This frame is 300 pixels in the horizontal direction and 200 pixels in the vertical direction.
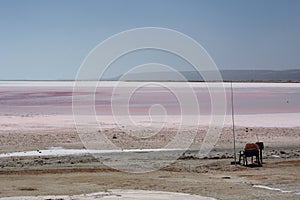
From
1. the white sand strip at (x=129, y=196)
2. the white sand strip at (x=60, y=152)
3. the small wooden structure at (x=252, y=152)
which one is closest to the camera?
the white sand strip at (x=129, y=196)

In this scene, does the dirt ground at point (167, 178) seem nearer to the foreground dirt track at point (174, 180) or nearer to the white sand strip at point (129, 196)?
the foreground dirt track at point (174, 180)

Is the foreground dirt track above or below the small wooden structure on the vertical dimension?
below

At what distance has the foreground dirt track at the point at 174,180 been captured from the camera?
14344mm

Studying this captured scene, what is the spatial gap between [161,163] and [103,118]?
16.0 meters

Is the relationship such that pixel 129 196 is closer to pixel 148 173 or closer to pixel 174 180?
pixel 174 180

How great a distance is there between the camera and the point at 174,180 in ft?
52.6

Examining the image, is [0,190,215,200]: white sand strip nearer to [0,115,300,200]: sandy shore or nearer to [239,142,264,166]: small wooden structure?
[0,115,300,200]: sandy shore

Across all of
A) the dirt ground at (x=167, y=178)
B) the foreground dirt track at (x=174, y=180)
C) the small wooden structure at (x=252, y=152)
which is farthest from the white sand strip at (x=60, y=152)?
the small wooden structure at (x=252, y=152)

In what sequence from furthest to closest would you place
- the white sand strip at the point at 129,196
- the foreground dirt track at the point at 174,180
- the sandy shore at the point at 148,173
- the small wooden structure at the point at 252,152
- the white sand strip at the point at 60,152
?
the white sand strip at the point at 60,152 < the small wooden structure at the point at 252,152 < the sandy shore at the point at 148,173 < the foreground dirt track at the point at 174,180 < the white sand strip at the point at 129,196

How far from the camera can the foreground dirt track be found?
1434 centimetres

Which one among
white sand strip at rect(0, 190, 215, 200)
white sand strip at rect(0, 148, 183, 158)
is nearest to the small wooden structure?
white sand strip at rect(0, 148, 183, 158)

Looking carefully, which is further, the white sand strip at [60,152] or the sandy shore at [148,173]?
the white sand strip at [60,152]

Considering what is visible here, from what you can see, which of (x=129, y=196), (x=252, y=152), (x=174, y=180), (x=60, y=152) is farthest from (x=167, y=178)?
(x=60, y=152)

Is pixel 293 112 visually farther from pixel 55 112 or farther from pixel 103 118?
pixel 55 112
